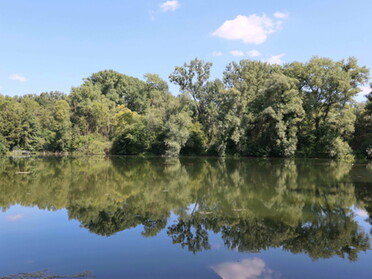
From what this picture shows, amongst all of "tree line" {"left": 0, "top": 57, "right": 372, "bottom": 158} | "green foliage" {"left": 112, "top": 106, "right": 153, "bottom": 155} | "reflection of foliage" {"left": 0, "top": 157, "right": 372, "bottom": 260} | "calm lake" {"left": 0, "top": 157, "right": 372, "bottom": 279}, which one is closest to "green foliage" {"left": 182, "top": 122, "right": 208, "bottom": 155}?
"tree line" {"left": 0, "top": 57, "right": 372, "bottom": 158}

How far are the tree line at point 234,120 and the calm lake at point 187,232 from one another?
2926 cm

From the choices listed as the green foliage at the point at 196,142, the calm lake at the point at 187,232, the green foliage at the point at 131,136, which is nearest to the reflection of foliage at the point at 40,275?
the calm lake at the point at 187,232

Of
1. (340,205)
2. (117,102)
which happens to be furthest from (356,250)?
(117,102)

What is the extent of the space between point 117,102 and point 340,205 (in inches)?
2771

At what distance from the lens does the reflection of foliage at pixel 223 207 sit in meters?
8.63

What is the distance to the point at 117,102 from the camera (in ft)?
A: 255

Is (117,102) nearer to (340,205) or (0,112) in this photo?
(0,112)

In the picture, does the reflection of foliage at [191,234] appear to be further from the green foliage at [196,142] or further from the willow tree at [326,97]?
the green foliage at [196,142]

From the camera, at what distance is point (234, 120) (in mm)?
46844

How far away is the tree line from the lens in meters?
43.6

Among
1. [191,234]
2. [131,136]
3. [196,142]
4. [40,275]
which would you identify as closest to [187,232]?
[191,234]

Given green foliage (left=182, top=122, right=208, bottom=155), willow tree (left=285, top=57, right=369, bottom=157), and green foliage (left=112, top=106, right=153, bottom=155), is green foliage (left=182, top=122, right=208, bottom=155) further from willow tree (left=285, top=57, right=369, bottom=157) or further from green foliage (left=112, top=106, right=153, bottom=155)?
willow tree (left=285, top=57, right=369, bottom=157)

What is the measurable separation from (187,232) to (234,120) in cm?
3867

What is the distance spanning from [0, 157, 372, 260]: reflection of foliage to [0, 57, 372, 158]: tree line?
25.6 metres
